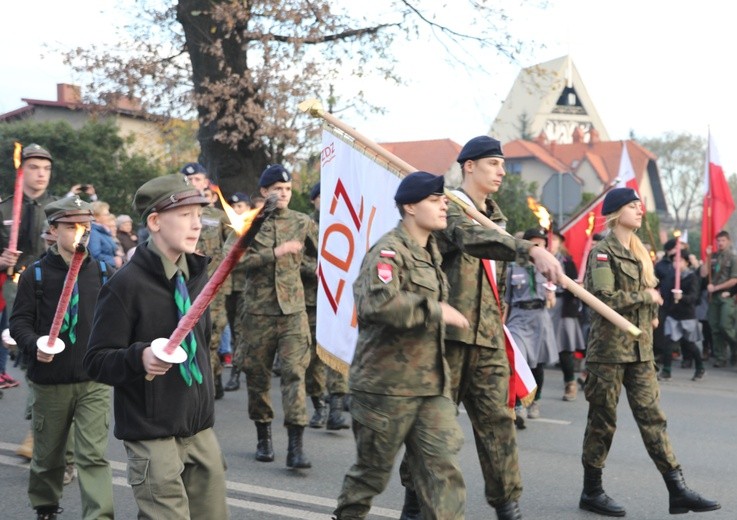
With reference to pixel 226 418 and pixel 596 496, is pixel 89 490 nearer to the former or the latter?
pixel 596 496

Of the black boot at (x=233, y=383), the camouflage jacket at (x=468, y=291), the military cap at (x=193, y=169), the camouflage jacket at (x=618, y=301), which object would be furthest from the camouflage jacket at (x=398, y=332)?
the black boot at (x=233, y=383)

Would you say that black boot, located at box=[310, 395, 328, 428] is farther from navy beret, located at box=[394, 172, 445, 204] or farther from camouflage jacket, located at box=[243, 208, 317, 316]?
navy beret, located at box=[394, 172, 445, 204]

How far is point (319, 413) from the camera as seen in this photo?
887cm

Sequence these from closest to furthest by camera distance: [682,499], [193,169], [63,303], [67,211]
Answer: [63,303]
[67,211]
[682,499]
[193,169]

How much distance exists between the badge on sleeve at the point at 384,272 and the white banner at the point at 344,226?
140cm

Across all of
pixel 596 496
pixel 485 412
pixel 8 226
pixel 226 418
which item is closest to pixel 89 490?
pixel 485 412

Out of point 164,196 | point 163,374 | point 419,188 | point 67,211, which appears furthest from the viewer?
point 67,211

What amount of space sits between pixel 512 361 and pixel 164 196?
7.99 feet

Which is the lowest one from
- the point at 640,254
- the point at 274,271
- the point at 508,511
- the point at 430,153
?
the point at 508,511

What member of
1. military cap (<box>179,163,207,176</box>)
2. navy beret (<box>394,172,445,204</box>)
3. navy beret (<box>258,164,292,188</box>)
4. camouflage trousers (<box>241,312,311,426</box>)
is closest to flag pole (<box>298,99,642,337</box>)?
navy beret (<box>394,172,445,204</box>)

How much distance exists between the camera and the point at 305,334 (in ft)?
24.5

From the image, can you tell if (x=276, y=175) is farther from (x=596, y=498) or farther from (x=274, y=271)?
(x=596, y=498)

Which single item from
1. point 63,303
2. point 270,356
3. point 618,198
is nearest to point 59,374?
point 63,303

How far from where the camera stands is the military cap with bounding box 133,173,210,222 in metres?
3.77
